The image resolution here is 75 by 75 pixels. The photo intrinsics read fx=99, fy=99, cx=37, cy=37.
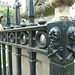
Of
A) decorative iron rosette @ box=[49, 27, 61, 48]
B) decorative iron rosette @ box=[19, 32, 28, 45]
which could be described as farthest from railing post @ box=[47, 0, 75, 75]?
decorative iron rosette @ box=[19, 32, 28, 45]

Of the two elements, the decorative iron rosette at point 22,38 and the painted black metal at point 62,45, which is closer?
the painted black metal at point 62,45

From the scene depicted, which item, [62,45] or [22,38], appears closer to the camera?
[62,45]

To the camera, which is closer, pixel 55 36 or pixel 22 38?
pixel 55 36

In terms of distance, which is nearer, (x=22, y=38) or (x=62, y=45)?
(x=62, y=45)

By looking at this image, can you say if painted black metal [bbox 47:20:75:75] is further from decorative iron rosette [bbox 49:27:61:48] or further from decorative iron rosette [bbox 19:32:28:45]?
decorative iron rosette [bbox 19:32:28:45]

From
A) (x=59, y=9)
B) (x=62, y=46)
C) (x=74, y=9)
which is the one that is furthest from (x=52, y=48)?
(x=74, y=9)

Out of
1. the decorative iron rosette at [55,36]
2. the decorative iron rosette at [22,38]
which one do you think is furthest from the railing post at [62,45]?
the decorative iron rosette at [22,38]

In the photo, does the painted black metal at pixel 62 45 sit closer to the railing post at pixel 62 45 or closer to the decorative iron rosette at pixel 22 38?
the railing post at pixel 62 45

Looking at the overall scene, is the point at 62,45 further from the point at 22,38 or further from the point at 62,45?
the point at 22,38

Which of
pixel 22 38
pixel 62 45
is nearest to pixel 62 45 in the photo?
pixel 62 45

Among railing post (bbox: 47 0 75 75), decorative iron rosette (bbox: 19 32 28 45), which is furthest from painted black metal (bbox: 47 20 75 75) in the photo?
decorative iron rosette (bbox: 19 32 28 45)

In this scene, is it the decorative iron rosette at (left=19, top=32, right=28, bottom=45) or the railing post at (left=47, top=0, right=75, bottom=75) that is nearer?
the railing post at (left=47, top=0, right=75, bottom=75)

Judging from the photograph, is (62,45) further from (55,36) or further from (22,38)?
(22,38)

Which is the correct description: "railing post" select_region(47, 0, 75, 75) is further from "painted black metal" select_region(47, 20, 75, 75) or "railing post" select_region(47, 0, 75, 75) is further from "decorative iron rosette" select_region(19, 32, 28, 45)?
"decorative iron rosette" select_region(19, 32, 28, 45)
